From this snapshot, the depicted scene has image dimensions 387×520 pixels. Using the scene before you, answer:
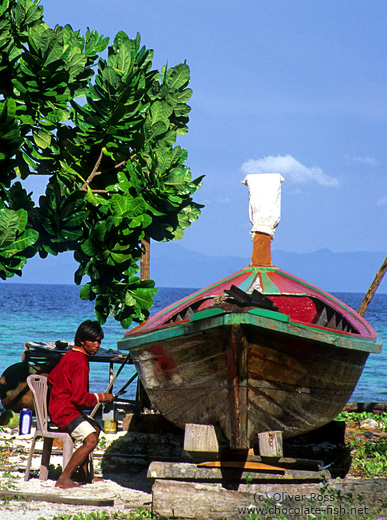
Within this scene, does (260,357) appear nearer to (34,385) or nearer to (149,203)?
(34,385)

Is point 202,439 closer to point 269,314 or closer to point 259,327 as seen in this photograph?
point 259,327

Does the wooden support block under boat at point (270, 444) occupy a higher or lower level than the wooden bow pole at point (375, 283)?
lower

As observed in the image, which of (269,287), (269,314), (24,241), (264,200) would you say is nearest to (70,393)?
(24,241)

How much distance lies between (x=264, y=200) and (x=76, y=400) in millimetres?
3509

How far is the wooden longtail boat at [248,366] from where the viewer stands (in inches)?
261

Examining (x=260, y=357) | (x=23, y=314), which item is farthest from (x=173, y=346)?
(x=23, y=314)

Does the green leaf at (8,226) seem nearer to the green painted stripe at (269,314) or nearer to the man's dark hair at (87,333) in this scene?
the man's dark hair at (87,333)

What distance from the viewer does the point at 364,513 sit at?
6719 millimetres

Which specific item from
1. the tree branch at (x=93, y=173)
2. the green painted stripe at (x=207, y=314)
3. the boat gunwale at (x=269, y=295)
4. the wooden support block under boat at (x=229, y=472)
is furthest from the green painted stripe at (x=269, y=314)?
the tree branch at (x=93, y=173)

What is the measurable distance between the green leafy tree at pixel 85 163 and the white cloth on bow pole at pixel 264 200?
107cm

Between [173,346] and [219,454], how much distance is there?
1.18m

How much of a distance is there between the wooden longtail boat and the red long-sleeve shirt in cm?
63

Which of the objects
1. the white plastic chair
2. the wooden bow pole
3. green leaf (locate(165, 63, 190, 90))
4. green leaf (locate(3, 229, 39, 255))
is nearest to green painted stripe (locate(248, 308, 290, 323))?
the white plastic chair

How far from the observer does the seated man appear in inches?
301
